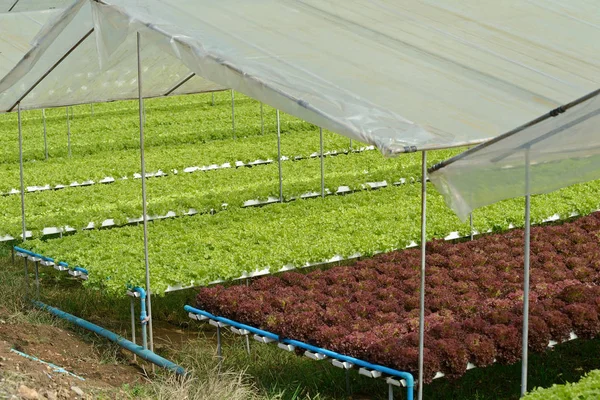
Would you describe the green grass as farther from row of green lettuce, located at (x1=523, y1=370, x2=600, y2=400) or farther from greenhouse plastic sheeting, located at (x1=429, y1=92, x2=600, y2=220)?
greenhouse plastic sheeting, located at (x1=429, y1=92, x2=600, y2=220)

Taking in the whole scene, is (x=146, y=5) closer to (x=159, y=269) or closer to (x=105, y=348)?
(x=159, y=269)

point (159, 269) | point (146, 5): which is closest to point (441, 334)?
point (159, 269)

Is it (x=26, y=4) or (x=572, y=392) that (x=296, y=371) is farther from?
(x=26, y=4)

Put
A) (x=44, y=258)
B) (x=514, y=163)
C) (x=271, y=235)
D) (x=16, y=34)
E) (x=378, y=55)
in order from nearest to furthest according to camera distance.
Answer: (x=514, y=163), (x=378, y=55), (x=44, y=258), (x=271, y=235), (x=16, y=34)

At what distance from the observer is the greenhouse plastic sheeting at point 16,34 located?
2038 cm

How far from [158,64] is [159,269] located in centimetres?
→ 442

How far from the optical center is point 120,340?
10.6 metres

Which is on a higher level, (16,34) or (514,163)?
(514,163)

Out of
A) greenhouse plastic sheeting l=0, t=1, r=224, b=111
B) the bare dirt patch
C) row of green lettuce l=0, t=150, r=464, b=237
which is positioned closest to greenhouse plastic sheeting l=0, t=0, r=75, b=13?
row of green lettuce l=0, t=150, r=464, b=237

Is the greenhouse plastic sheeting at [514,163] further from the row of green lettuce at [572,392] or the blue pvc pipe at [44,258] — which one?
the blue pvc pipe at [44,258]

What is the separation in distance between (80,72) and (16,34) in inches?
392

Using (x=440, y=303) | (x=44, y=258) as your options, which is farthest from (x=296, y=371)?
(x=44, y=258)

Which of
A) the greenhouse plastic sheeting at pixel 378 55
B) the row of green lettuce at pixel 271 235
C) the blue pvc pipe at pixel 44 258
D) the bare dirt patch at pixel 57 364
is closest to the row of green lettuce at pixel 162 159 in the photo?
the row of green lettuce at pixel 271 235

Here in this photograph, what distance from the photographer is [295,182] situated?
52.9ft
